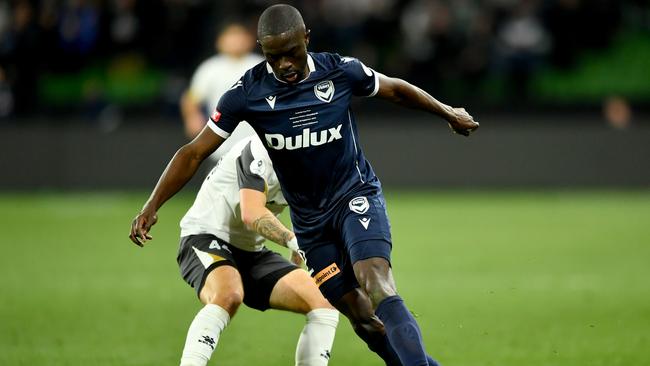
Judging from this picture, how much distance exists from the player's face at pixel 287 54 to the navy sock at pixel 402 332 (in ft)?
4.30

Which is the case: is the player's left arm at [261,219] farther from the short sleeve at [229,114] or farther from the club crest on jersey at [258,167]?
the short sleeve at [229,114]

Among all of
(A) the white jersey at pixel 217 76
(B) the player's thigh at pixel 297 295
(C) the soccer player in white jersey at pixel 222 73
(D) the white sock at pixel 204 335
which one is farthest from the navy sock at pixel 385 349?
(A) the white jersey at pixel 217 76

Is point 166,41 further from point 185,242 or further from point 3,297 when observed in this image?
point 185,242

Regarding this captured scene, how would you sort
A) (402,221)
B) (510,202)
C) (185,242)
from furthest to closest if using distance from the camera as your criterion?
(510,202) < (402,221) < (185,242)

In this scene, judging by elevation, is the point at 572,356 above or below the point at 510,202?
above

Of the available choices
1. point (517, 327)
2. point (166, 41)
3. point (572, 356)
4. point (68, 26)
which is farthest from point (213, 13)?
point (572, 356)

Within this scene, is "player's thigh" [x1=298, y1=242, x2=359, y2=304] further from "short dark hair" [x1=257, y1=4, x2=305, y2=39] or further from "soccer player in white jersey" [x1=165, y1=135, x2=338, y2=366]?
"short dark hair" [x1=257, y1=4, x2=305, y2=39]

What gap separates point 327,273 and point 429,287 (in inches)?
206

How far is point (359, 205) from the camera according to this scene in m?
5.95

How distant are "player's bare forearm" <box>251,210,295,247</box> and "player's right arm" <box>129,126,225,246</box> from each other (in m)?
0.54

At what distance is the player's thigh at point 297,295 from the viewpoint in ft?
21.1

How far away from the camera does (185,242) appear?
6754mm

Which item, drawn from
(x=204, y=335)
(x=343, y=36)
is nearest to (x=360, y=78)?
(x=204, y=335)

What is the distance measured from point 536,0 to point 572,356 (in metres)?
14.2
